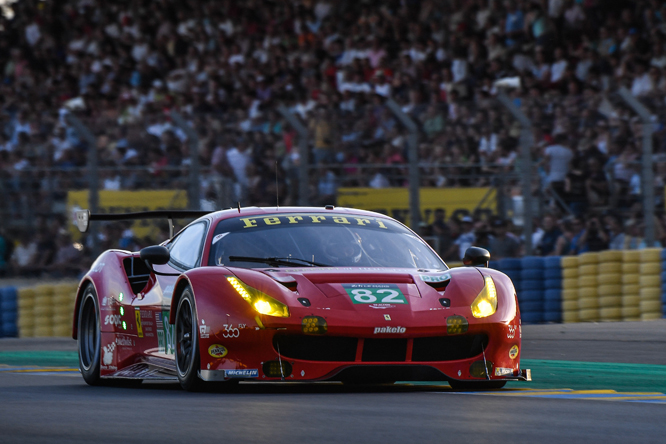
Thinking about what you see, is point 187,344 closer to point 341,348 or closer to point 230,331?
point 230,331

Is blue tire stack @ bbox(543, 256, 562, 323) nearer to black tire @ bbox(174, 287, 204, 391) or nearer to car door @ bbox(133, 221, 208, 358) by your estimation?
car door @ bbox(133, 221, 208, 358)

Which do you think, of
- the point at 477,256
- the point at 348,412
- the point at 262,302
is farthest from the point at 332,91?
the point at 348,412

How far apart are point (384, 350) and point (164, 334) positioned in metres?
1.44

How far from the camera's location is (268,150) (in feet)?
44.5

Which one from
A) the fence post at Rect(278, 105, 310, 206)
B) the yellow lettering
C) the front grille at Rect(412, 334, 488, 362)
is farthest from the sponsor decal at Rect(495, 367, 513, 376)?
the fence post at Rect(278, 105, 310, 206)

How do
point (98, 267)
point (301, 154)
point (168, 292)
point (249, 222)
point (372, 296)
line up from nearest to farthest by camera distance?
point (372, 296), point (168, 292), point (249, 222), point (98, 267), point (301, 154)

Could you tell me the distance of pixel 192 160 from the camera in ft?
44.9

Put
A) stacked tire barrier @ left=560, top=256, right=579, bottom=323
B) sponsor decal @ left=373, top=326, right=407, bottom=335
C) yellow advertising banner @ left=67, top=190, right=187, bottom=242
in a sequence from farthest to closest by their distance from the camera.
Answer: yellow advertising banner @ left=67, top=190, right=187, bottom=242, stacked tire barrier @ left=560, top=256, right=579, bottom=323, sponsor decal @ left=373, top=326, right=407, bottom=335

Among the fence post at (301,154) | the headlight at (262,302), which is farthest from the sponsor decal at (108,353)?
the fence post at (301,154)

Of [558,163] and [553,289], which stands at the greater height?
[558,163]

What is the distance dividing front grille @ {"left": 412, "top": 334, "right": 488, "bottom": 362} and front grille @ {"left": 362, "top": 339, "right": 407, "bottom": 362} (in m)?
0.07

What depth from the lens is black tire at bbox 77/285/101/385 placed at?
24.0ft

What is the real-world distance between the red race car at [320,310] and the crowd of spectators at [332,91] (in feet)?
18.6

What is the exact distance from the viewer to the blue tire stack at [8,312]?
14.9 metres
